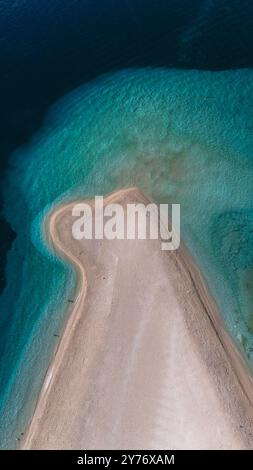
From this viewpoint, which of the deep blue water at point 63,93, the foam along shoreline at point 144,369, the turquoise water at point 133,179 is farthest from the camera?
the deep blue water at point 63,93

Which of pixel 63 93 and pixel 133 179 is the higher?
pixel 63 93

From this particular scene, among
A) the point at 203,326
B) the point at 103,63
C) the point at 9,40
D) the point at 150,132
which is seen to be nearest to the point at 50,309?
the point at 203,326

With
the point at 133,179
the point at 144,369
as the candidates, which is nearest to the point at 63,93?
the point at 133,179

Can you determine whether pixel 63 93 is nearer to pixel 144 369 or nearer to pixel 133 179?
pixel 133 179

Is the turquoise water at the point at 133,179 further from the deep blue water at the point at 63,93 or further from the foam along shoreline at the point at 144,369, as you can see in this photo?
the foam along shoreline at the point at 144,369

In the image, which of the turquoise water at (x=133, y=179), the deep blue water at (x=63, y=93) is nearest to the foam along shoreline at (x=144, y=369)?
the turquoise water at (x=133, y=179)
